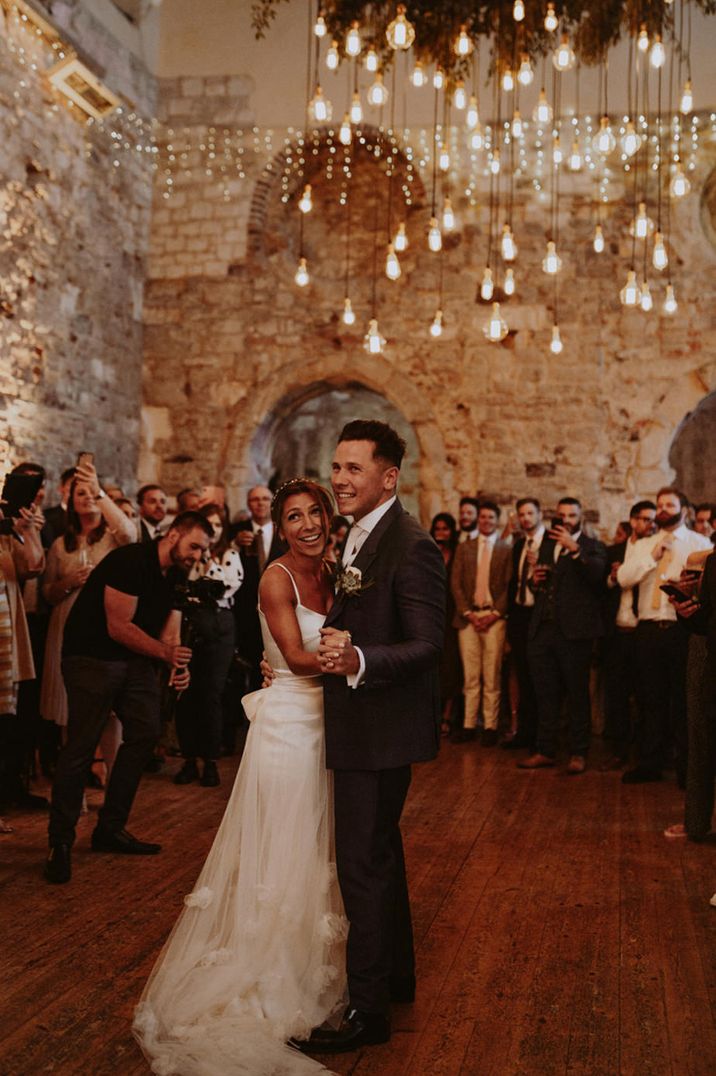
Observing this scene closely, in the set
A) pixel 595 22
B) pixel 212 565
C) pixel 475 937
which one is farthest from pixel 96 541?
pixel 595 22

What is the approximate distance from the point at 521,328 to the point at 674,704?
16.0ft

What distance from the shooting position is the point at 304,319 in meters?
10.5

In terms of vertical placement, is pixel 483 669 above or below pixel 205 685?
below

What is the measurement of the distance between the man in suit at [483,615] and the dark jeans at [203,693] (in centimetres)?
218

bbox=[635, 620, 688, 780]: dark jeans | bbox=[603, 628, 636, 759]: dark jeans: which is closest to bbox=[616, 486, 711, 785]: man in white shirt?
bbox=[635, 620, 688, 780]: dark jeans

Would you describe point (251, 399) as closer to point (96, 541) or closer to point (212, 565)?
point (212, 565)

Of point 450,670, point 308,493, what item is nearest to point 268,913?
point 308,493

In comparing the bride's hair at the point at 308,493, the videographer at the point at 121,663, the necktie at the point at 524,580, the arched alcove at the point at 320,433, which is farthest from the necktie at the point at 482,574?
the arched alcove at the point at 320,433

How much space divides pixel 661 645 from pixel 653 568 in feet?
1.53

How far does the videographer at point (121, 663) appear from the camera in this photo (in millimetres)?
4117

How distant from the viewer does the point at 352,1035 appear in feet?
8.59

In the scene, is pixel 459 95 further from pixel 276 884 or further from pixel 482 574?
pixel 276 884

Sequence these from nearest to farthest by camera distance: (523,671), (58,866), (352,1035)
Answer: (352,1035), (58,866), (523,671)
